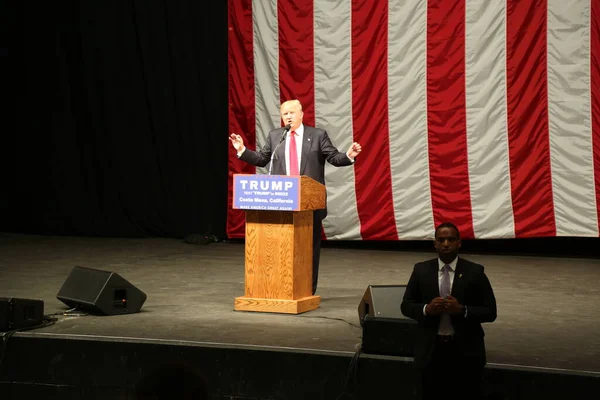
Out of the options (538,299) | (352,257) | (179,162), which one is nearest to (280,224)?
(538,299)

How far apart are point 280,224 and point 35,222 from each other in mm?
5822

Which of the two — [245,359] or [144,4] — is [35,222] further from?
[245,359]

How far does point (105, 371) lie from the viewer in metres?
4.87

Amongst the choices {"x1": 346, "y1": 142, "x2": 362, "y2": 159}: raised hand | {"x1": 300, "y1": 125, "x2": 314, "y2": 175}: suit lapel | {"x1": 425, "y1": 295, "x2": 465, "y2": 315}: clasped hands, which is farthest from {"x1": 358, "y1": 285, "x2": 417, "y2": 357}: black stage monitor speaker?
{"x1": 300, "y1": 125, "x2": 314, "y2": 175}: suit lapel

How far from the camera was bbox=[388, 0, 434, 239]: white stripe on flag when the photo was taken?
29.2 feet

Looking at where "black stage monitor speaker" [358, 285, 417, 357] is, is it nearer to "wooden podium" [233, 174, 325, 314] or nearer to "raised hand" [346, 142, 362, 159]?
"wooden podium" [233, 174, 325, 314]

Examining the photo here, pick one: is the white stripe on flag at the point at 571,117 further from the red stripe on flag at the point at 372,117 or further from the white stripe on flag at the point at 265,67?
the white stripe on flag at the point at 265,67

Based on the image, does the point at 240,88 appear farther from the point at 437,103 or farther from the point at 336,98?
the point at 437,103

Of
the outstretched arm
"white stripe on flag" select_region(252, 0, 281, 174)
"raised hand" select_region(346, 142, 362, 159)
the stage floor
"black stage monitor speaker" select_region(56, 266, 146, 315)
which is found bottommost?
the stage floor

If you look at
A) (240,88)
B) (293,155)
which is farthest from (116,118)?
(293,155)

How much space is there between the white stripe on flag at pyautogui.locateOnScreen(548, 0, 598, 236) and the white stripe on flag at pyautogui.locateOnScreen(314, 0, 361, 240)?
73.9 inches

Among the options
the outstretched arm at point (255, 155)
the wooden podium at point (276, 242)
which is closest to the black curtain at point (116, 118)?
the outstretched arm at point (255, 155)

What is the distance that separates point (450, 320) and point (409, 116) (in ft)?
18.4

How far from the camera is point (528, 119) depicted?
339 inches
